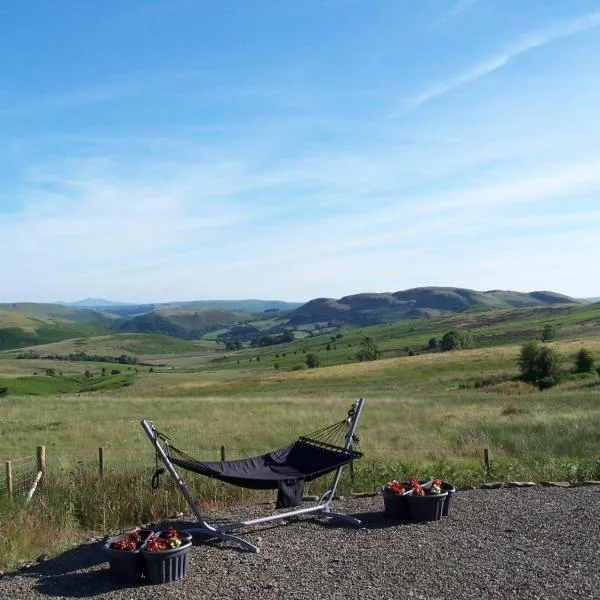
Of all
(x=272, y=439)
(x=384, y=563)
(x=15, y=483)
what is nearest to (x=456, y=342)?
(x=272, y=439)

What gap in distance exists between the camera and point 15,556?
7.83 metres

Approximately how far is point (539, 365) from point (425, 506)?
139ft

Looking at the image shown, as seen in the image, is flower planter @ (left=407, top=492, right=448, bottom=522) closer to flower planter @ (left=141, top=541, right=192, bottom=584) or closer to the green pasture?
the green pasture

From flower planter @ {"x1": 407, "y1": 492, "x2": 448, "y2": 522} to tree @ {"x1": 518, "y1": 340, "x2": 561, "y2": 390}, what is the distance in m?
40.6

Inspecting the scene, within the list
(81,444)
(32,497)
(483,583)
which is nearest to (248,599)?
(483,583)

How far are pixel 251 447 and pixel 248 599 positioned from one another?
15.0 meters

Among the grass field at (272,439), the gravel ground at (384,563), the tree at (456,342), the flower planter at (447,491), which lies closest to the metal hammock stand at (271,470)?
the gravel ground at (384,563)

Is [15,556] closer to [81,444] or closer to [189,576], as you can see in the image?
[189,576]

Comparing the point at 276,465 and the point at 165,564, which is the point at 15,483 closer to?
the point at 276,465

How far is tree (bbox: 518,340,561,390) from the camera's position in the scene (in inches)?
1883

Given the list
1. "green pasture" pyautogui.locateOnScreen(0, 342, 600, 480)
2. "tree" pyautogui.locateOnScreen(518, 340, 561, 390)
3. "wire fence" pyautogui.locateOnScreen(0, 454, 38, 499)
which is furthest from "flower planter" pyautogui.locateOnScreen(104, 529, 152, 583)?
"tree" pyautogui.locateOnScreen(518, 340, 561, 390)

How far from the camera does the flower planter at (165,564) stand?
686 centimetres

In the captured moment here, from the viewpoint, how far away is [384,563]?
7.38 metres

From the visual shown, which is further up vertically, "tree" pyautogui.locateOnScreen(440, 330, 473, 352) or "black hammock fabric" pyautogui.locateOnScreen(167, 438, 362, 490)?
"black hammock fabric" pyautogui.locateOnScreen(167, 438, 362, 490)
